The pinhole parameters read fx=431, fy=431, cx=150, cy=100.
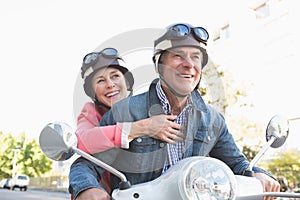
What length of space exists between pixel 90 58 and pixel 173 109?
0.61 m

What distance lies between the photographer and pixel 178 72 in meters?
1.50

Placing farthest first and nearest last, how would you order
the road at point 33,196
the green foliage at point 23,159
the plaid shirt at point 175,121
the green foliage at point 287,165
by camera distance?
the green foliage at point 23,159, the road at point 33,196, the green foliage at point 287,165, the plaid shirt at point 175,121

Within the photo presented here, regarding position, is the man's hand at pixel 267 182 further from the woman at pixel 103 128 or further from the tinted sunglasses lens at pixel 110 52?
the tinted sunglasses lens at pixel 110 52

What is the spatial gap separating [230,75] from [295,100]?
4800mm

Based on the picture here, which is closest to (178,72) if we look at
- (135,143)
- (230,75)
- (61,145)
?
(135,143)

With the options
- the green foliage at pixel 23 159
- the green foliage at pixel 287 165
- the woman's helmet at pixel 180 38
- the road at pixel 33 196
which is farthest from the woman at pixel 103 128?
the green foliage at pixel 23 159

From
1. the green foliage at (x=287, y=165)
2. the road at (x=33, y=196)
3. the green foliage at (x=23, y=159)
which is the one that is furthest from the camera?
the green foliage at (x=23, y=159)

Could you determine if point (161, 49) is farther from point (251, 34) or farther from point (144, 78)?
point (251, 34)

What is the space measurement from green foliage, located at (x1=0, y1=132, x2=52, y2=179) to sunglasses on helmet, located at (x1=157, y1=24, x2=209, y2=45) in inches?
1743

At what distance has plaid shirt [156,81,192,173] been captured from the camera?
148 centimetres

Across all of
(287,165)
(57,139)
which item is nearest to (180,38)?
(57,139)

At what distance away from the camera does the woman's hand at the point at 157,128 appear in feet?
4.68

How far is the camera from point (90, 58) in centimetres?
202

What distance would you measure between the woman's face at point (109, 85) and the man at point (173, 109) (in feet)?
1.16
